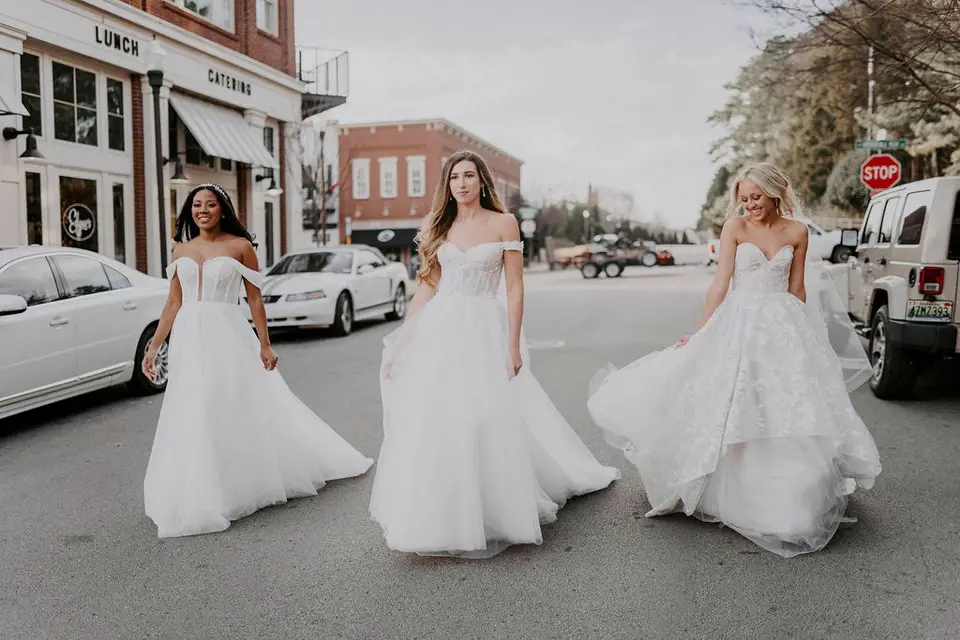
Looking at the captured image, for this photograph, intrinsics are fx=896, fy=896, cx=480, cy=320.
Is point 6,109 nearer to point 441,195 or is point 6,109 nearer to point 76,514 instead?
point 76,514

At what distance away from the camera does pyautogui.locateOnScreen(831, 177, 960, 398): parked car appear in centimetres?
756

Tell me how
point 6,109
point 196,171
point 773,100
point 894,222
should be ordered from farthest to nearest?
point 773,100 → point 196,171 → point 6,109 → point 894,222

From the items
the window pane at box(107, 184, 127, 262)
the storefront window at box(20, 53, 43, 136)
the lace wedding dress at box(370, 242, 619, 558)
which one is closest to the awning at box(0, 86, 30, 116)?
the storefront window at box(20, 53, 43, 136)

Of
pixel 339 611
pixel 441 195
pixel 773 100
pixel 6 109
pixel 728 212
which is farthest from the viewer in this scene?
pixel 773 100

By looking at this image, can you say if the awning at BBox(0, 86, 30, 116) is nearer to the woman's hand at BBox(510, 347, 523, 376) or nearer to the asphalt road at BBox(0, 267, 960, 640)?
the asphalt road at BBox(0, 267, 960, 640)

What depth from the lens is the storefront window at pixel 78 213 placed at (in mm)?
16672

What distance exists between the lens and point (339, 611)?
12.2ft

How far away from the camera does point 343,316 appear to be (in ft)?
49.2

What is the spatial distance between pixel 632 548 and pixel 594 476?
1.00m

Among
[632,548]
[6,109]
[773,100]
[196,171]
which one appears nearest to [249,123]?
[196,171]

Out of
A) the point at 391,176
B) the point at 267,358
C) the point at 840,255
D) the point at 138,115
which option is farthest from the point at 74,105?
the point at 391,176

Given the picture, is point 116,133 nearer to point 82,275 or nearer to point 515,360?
point 82,275

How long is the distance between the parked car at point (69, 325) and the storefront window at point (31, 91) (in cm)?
830

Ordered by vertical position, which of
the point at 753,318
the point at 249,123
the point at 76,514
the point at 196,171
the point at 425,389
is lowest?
the point at 76,514
